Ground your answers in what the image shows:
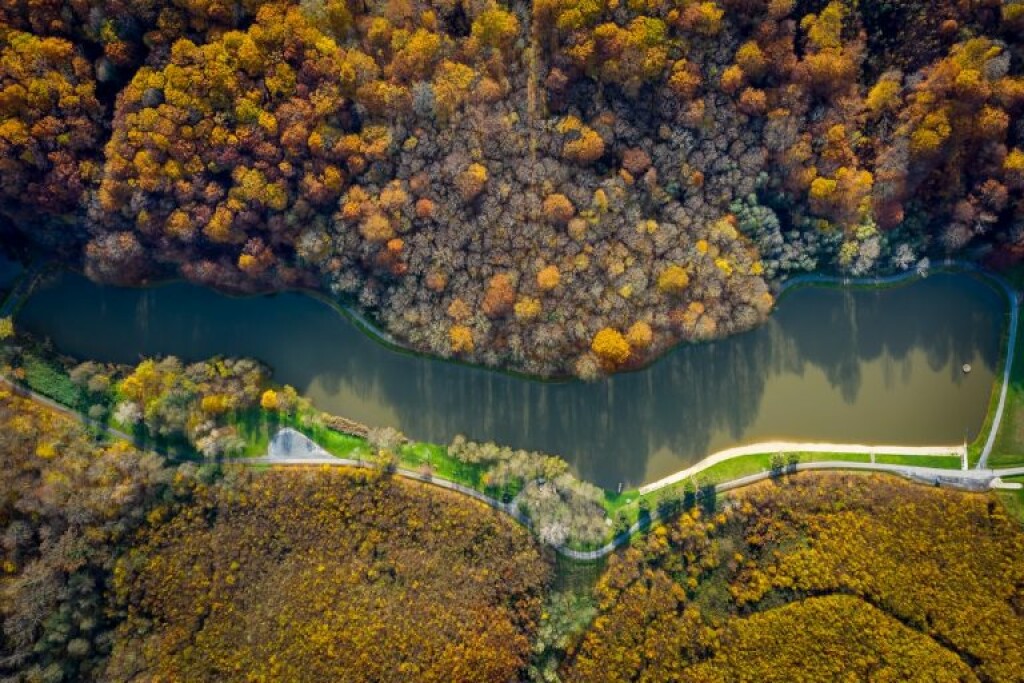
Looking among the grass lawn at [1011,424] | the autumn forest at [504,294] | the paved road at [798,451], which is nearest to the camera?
the autumn forest at [504,294]

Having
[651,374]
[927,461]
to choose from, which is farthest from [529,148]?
[927,461]

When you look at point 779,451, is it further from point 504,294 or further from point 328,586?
point 328,586

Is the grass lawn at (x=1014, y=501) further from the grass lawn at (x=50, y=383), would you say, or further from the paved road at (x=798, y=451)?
the grass lawn at (x=50, y=383)

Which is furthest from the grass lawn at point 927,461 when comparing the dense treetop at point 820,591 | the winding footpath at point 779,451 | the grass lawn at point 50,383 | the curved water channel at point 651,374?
the grass lawn at point 50,383

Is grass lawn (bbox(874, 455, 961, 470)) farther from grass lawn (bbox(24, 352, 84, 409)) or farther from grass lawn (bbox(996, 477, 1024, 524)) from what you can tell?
grass lawn (bbox(24, 352, 84, 409))

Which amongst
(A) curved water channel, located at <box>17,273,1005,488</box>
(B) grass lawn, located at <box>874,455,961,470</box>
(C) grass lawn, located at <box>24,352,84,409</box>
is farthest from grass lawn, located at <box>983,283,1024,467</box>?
(C) grass lawn, located at <box>24,352,84,409</box>
